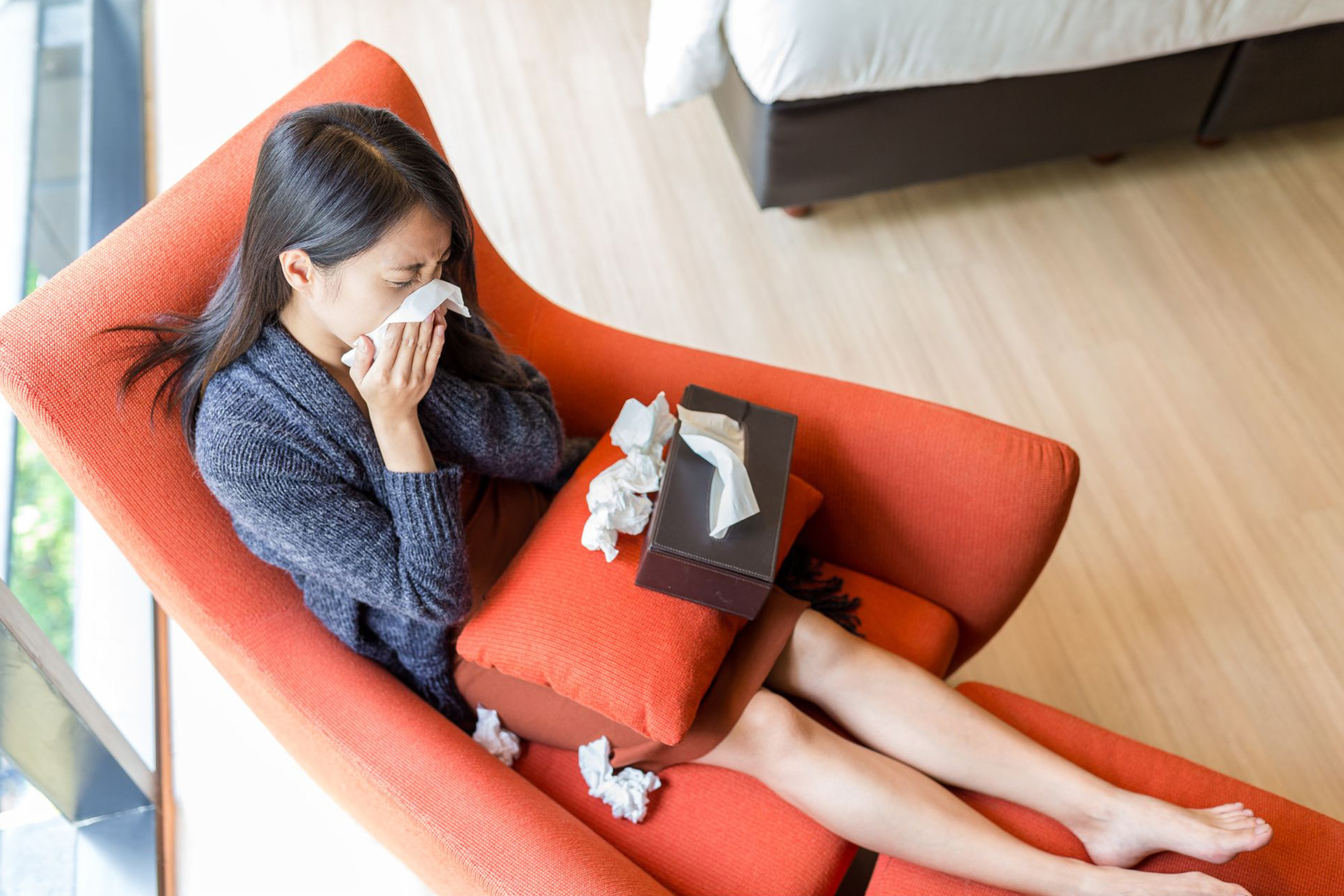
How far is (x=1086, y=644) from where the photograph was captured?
1.77 m

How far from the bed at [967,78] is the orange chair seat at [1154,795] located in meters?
1.22

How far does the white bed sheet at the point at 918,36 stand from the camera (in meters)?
1.88

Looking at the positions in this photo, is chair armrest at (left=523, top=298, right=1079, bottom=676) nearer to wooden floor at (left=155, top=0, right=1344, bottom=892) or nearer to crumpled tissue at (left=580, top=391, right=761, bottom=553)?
crumpled tissue at (left=580, top=391, right=761, bottom=553)

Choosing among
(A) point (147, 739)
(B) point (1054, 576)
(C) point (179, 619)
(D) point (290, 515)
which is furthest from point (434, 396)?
(B) point (1054, 576)

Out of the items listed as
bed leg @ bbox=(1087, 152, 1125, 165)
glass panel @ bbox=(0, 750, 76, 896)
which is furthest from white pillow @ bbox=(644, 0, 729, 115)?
glass panel @ bbox=(0, 750, 76, 896)

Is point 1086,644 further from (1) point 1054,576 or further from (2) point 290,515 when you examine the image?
(2) point 290,515

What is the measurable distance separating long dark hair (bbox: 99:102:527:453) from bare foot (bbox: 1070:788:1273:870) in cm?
99

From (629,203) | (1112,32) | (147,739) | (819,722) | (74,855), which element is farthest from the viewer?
(629,203)

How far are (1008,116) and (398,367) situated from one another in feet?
5.15

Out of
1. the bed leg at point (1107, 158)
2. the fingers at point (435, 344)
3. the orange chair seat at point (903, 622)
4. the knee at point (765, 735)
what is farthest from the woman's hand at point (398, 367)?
the bed leg at point (1107, 158)

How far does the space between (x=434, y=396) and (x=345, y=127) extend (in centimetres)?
34

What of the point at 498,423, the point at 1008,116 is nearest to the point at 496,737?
the point at 498,423

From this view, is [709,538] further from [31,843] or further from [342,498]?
[31,843]

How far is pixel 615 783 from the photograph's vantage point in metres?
1.20
